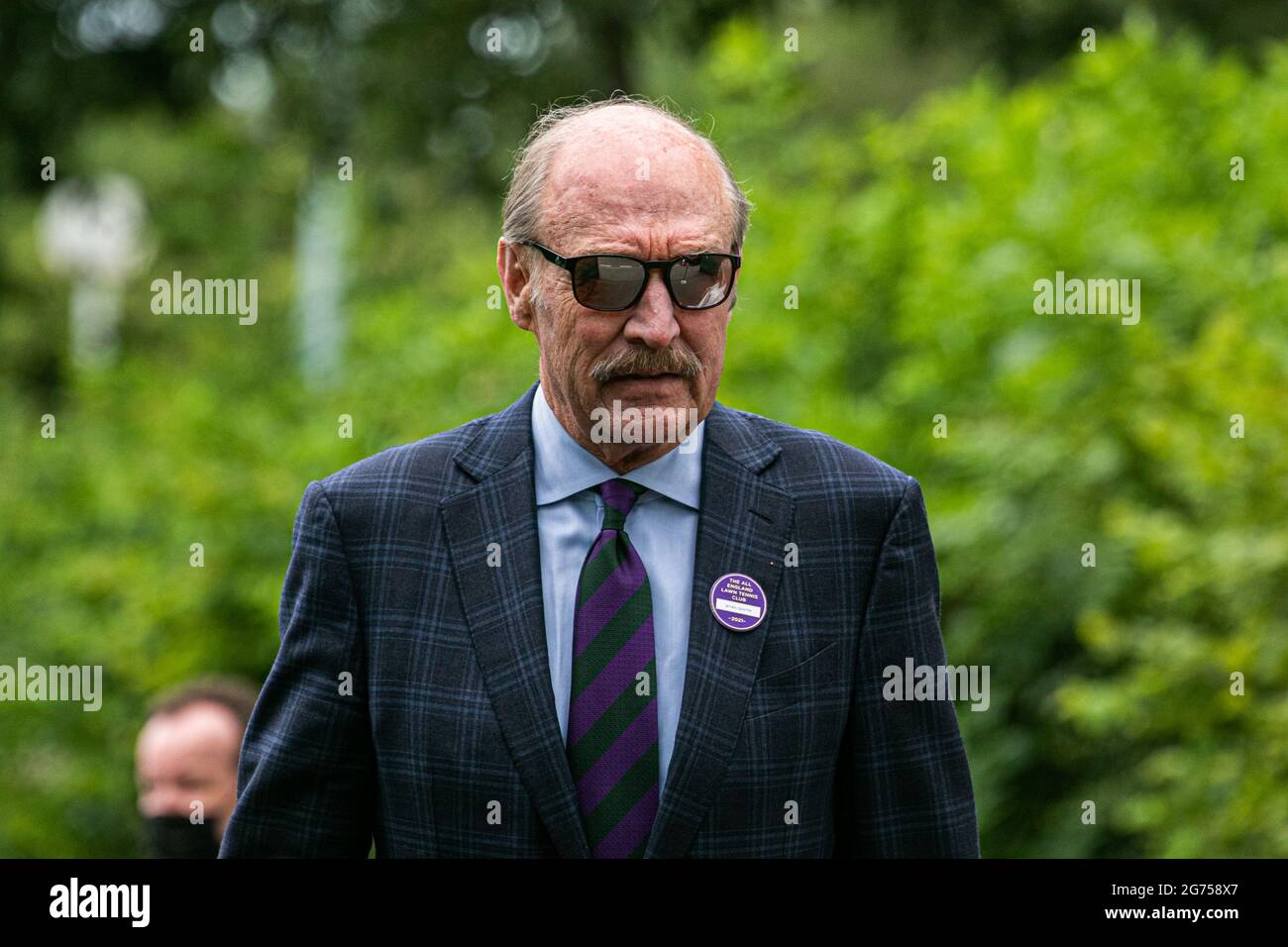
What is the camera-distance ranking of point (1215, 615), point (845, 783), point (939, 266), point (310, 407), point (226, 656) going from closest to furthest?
point (845, 783)
point (1215, 615)
point (939, 266)
point (226, 656)
point (310, 407)

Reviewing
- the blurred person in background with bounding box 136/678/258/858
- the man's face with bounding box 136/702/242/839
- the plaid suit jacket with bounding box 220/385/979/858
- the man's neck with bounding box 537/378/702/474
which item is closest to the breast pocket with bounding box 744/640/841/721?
the plaid suit jacket with bounding box 220/385/979/858

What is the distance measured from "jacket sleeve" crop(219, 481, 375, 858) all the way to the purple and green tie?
341 millimetres

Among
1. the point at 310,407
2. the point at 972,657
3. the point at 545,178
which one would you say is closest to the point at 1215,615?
the point at 972,657

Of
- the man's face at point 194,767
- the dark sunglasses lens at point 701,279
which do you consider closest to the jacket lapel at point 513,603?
the dark sunglasses lens at point 701,279

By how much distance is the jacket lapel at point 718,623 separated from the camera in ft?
8.02

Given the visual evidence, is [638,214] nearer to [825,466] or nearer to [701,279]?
[701,279]

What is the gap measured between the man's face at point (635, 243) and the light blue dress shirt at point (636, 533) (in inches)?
4.4

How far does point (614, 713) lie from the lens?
8.17 feet

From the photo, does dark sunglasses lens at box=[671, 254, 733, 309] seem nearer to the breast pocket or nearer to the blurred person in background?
the breast pocket

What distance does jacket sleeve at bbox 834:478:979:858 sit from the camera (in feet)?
8.43

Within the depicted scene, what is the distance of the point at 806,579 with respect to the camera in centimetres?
260
